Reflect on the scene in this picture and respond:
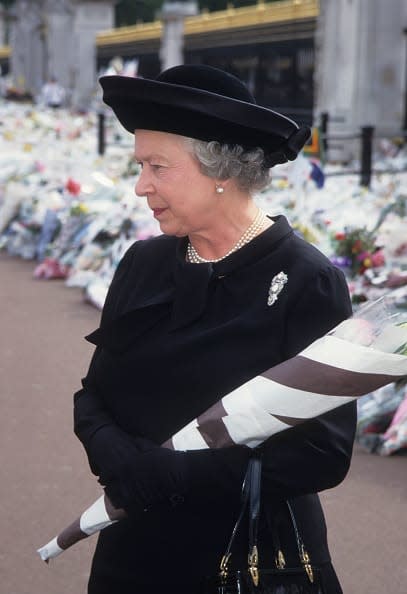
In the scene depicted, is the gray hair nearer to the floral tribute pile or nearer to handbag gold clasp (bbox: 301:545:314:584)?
handbag gold clasp (bbox: 301:545:314:584)

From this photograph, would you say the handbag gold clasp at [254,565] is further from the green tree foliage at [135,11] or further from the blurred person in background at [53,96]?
the green tree foliage at [135,11]

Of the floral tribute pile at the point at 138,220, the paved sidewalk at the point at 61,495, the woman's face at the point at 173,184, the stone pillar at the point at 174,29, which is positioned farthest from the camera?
the stone pillar at the point at 174,29

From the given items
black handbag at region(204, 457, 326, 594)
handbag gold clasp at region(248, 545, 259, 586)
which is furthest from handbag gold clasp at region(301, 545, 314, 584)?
handbag gold clasp at region(248, 545, 259, 586)

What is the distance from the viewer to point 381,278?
6.82 m

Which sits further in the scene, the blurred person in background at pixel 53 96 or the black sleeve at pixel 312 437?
the blurred person in background at pixel 53 96

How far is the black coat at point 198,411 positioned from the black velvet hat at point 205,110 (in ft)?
0.75

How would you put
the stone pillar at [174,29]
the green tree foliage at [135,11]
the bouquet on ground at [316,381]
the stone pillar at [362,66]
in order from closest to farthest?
the bouquet on ground at [316,381]
the stone pillar at [362,66]
the stone pillar at [174,29]
the green tree foliage at [135,11]

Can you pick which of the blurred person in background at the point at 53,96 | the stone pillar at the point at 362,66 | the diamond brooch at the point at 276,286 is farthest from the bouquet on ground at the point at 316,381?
the blurred person in background at the point at 53,96

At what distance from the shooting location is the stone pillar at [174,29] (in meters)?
26.4

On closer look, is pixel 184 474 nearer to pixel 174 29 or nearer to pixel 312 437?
pixel 312 437

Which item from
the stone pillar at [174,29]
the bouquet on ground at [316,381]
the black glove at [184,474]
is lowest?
the black glove at [184,474]

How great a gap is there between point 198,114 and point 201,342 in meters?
0.48

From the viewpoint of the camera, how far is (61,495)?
15.7 feet

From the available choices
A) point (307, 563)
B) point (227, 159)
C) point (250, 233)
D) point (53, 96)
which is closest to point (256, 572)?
point (307, 563)
